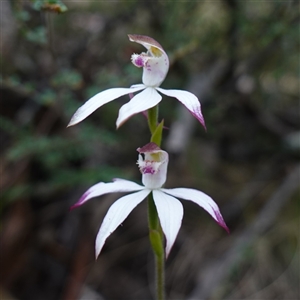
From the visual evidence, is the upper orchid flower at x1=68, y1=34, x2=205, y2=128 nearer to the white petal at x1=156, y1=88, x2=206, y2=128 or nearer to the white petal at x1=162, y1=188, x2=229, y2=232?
the white petal at x1=156, y1=88, x2=206, y2=128

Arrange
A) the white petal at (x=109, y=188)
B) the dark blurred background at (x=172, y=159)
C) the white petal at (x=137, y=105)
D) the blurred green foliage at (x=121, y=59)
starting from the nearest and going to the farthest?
1. the white petal at (x=137, y=105)
2. the white petal at (x=109, y=188)
3. the blurred green foliage at (x=121, y=59)
4. the dark blurred background at (x=172, y=159)

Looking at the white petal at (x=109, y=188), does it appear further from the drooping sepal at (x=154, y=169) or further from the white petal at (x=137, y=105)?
the white petal at (x=137, y=105)

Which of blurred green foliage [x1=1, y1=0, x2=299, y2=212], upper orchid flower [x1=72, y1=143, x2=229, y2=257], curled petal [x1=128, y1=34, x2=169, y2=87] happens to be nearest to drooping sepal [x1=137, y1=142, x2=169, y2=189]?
upper orchid flower [x1=72, y1=143, x2=229, y2=257]

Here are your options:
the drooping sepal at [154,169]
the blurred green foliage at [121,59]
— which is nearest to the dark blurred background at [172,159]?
the blurred green foliage at [121,59]

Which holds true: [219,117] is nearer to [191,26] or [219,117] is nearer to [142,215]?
[191,26]

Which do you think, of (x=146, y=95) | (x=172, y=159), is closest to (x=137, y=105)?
(x=146, y=95)

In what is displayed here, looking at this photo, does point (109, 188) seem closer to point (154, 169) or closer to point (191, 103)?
point (154, 169)
